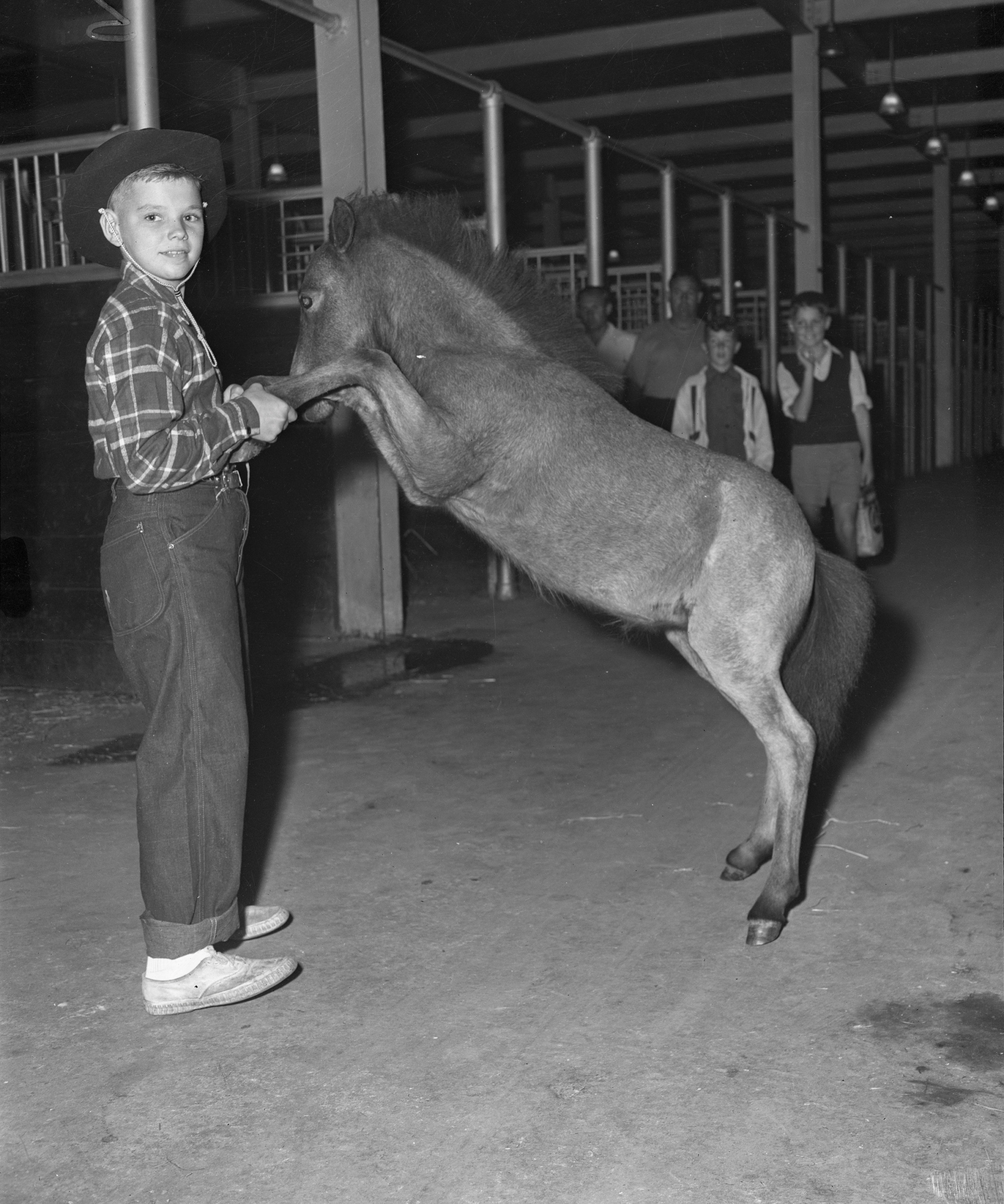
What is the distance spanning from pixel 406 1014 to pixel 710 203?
22878 millimetres

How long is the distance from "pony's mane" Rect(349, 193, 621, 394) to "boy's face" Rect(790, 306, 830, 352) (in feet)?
13.9

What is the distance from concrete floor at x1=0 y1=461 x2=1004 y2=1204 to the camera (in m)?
2.27

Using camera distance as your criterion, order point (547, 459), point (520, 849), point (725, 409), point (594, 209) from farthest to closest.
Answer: point (594, 209)
point (725, 409)
point (520, 849)
point (547, 459)

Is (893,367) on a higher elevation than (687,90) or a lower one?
lower

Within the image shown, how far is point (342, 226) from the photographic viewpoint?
10.4 ft

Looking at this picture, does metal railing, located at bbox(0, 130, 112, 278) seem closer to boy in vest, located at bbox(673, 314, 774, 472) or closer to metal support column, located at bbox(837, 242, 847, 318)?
boy in vest, located at bbox(673, 314, 774, 472)

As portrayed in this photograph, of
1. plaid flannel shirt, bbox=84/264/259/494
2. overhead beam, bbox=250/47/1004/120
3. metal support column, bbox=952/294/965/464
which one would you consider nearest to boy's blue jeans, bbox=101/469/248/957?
plaid flannel shirt, bbox=84/264/259/494

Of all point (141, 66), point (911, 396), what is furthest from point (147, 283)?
point (911, 396)

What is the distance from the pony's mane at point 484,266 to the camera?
3.25 meters

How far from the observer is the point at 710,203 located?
934 inches

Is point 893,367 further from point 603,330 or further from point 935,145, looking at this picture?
point 603,330

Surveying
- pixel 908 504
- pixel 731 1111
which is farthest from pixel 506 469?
pixel 908 504

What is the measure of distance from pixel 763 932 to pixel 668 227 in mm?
7475

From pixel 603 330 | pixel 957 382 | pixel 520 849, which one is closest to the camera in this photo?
pixel 520 849
